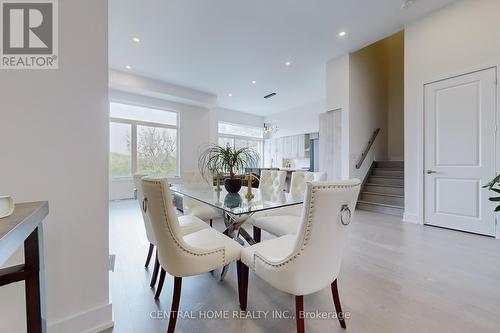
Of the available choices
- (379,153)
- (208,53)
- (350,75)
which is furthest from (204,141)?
(379,153)

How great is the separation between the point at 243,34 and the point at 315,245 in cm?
387

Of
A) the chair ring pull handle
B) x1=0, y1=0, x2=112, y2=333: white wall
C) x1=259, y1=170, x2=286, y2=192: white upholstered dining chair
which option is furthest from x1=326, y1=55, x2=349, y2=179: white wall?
x1=0, y1=0, x2=112, y2=333: white wall

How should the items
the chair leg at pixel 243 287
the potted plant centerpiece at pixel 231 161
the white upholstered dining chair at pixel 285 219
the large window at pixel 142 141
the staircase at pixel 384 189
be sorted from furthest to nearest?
the large window at pixel 142 141, the staircase at pixel 384 189, the potted plant centerpiece at pixel 231 161, the white upholstered dining chair at pixel 285 219, the chair leg at pixel 243 287

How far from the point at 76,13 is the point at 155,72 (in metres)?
4.45

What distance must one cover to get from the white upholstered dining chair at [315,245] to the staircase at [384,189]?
11.8 ft

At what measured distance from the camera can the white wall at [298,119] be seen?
7590 millimetres

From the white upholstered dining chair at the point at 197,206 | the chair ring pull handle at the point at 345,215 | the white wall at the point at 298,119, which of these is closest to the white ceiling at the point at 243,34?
the white wall at the point at 298,119

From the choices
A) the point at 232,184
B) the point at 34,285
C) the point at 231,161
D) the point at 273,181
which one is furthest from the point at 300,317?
the point at 273,181

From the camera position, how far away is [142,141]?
6.14 meters

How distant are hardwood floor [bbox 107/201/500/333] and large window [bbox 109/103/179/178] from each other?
391 cm

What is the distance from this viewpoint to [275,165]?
936cm

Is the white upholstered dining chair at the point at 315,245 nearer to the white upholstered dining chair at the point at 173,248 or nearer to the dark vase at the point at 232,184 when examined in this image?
the white upholstered dining chair at the point at 173,248

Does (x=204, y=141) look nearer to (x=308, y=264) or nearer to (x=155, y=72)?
(x=155, y=72)

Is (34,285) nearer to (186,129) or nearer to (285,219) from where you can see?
(285,219)
